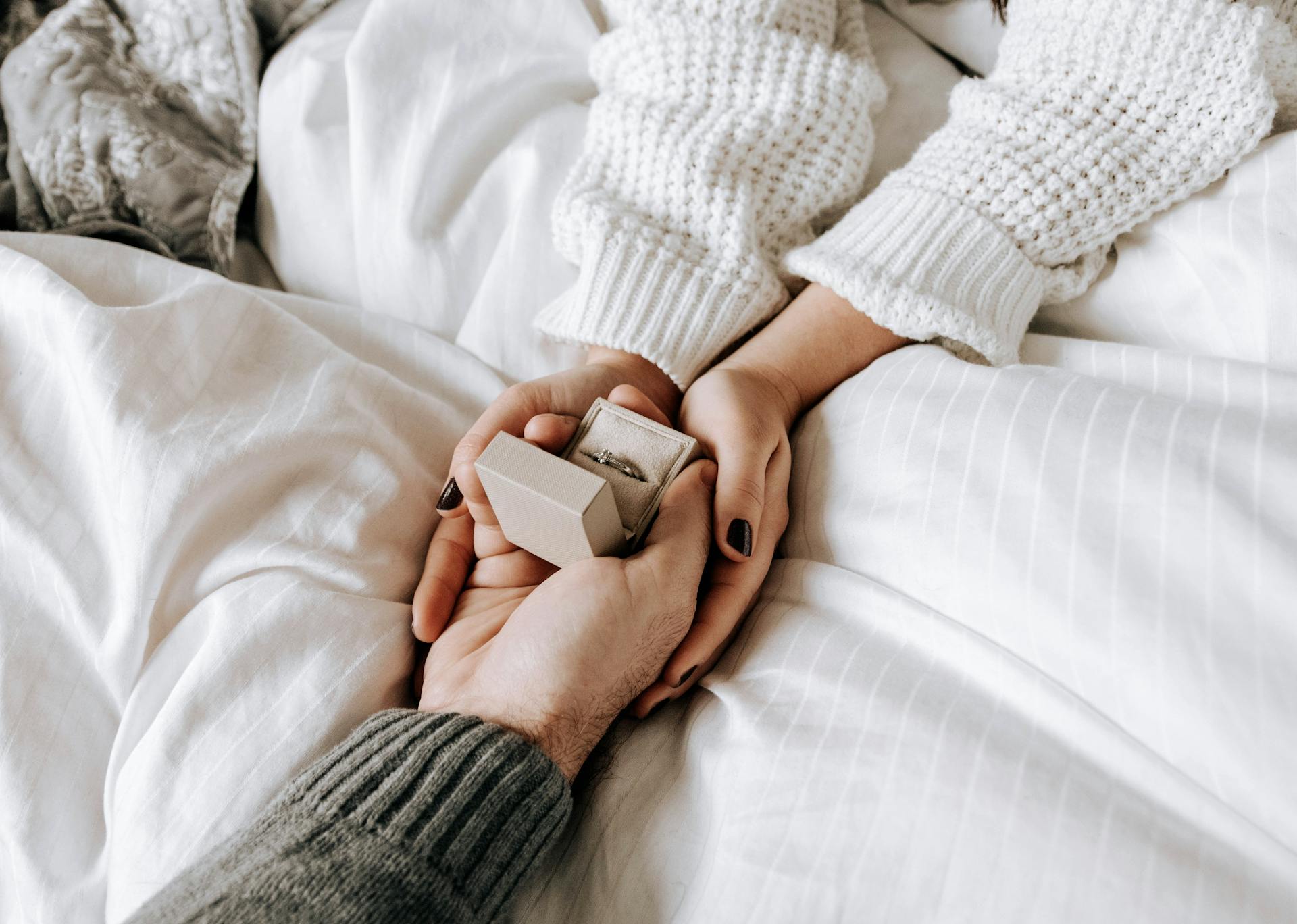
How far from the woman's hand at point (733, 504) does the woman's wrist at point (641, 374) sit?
0.06 metres

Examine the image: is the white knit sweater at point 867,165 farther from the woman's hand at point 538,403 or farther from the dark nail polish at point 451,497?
the dark nail polish at point 451,497

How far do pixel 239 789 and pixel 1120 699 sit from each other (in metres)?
0.46

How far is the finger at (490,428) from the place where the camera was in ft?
1.76

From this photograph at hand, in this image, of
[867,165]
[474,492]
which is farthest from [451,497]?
[867,165]

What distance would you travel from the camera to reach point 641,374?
657mm

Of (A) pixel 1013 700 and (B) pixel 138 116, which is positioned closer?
(A) pixel 1013 700

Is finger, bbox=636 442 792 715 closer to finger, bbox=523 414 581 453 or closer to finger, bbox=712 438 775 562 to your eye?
finger, bbox=712 438 775 562

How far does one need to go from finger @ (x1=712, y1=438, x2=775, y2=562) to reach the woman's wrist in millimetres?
131

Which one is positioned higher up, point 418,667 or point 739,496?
point 739,496

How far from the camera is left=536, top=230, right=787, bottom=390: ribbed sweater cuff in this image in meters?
0.61

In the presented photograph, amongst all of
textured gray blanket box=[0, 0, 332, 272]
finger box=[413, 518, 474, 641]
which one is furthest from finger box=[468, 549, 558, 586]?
textured gray blanket box=[0, 0, 332, 272]

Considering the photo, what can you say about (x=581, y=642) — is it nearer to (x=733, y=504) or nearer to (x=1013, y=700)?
(x=733, y=504)

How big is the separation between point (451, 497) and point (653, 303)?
0.71 feet

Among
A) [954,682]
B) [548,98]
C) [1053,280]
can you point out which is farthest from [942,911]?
[548,98]
